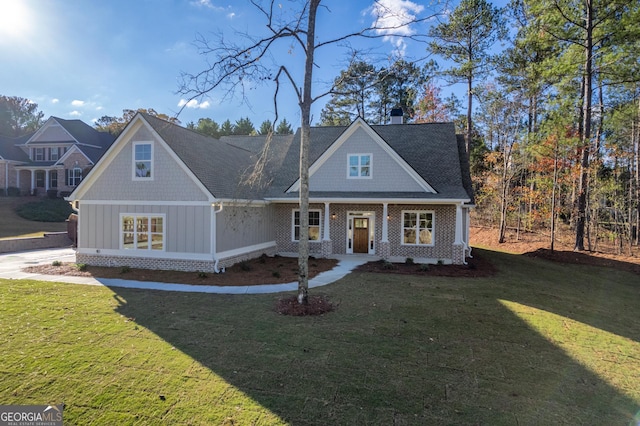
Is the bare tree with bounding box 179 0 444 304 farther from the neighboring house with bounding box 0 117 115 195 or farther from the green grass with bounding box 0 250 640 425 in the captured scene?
the neighboring house with bounding box 0 117 115 195

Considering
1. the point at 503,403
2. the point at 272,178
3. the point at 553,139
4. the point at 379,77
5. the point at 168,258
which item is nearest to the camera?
the point at 503,403

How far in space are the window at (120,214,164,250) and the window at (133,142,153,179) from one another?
1.59 metres

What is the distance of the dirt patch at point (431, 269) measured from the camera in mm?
12906

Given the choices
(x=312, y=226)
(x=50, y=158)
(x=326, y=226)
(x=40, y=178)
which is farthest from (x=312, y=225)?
(x=50, y=158)

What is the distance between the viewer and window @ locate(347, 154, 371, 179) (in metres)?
16.1

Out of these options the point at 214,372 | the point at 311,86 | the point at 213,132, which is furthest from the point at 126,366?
the point at 213,132

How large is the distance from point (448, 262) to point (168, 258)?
11487 millimetres

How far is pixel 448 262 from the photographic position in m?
14.8

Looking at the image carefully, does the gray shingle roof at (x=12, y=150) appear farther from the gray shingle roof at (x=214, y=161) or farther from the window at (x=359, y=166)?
the window at (x=359, y=166)

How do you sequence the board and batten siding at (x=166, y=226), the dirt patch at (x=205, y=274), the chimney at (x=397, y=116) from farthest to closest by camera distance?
the chimney at (x=397, y=116) < the board and batten siding at (x=166, y=226) < the dirt patch at (x=205, y=274)

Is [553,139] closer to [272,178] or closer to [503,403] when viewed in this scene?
[272,178]

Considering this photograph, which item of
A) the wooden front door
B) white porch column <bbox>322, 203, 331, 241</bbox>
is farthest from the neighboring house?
the wooden front door

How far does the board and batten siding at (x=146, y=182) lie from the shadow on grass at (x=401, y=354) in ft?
14.0

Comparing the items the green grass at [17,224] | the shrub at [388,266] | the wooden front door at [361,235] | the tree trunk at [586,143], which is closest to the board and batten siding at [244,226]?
the wooden front door at [361,235]
